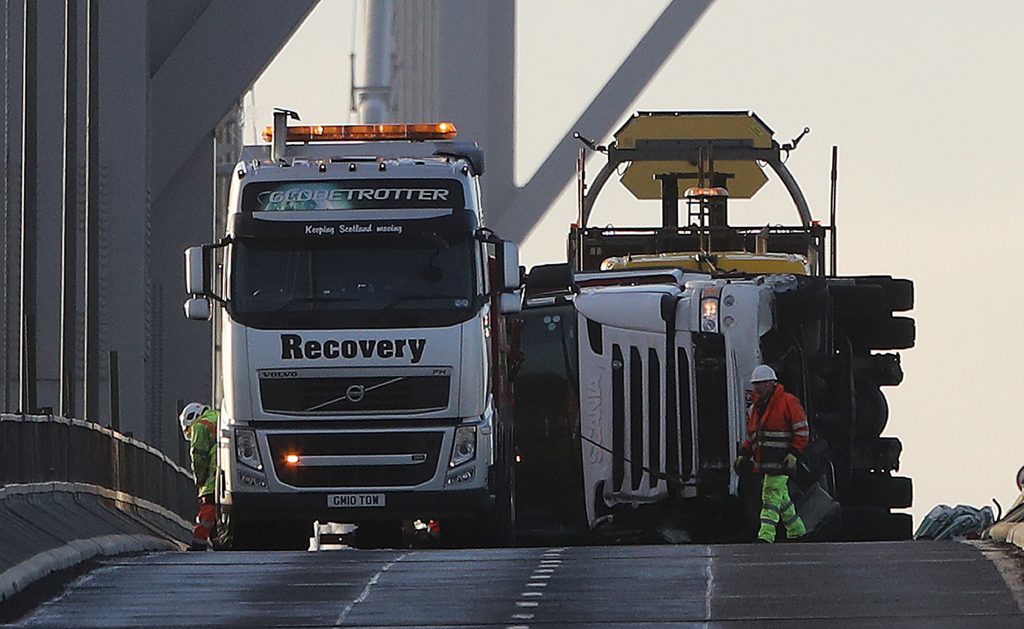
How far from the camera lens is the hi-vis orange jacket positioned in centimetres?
2200

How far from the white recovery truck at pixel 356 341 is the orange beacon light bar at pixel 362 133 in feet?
3.28

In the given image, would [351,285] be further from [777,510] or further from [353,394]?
[777,510]

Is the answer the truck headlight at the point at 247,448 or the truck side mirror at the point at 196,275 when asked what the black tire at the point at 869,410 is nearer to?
the truck headlight at the point at 247,448

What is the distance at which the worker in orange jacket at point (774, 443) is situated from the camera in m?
22.0

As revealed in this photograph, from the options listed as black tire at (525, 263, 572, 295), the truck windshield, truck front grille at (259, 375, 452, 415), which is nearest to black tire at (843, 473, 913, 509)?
black tire at (525, 263, 572, 295)

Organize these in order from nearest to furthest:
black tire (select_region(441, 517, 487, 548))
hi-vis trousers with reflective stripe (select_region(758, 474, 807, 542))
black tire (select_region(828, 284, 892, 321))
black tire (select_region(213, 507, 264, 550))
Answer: black tire (select_region(213, 507, 264, 550)) < black tire (select_region(441, 517, 487, 548)) < hi-vis trousers with reflective stripe (select_region(758, 474, 807, 542)) < black tire (select_region(828, 284, 892, 321))

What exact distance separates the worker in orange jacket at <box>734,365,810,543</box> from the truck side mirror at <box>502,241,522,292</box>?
215 centimetres

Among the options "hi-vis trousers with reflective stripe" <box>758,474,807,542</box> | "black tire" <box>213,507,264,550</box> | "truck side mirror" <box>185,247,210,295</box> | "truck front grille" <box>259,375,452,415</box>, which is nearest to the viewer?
"truck side mirror" <box>185,247,210,295</box>

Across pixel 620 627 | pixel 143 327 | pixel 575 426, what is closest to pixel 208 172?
pixel 143 327

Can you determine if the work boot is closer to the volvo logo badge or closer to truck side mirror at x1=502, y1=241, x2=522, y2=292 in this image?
the volvo logo badge

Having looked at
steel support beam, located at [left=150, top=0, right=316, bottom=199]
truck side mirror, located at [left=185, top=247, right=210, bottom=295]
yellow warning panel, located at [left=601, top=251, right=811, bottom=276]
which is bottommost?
truck side mirror, located at [left=185, top=247, right=210, bottom=295]

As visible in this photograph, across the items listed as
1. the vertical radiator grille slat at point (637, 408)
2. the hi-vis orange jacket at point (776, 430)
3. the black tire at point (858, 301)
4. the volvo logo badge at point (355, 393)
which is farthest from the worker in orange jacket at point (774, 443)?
the volvo logo badge at point (355, 393)

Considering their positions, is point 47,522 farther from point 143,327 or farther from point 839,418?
point 143,327

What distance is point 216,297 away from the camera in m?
20.9
